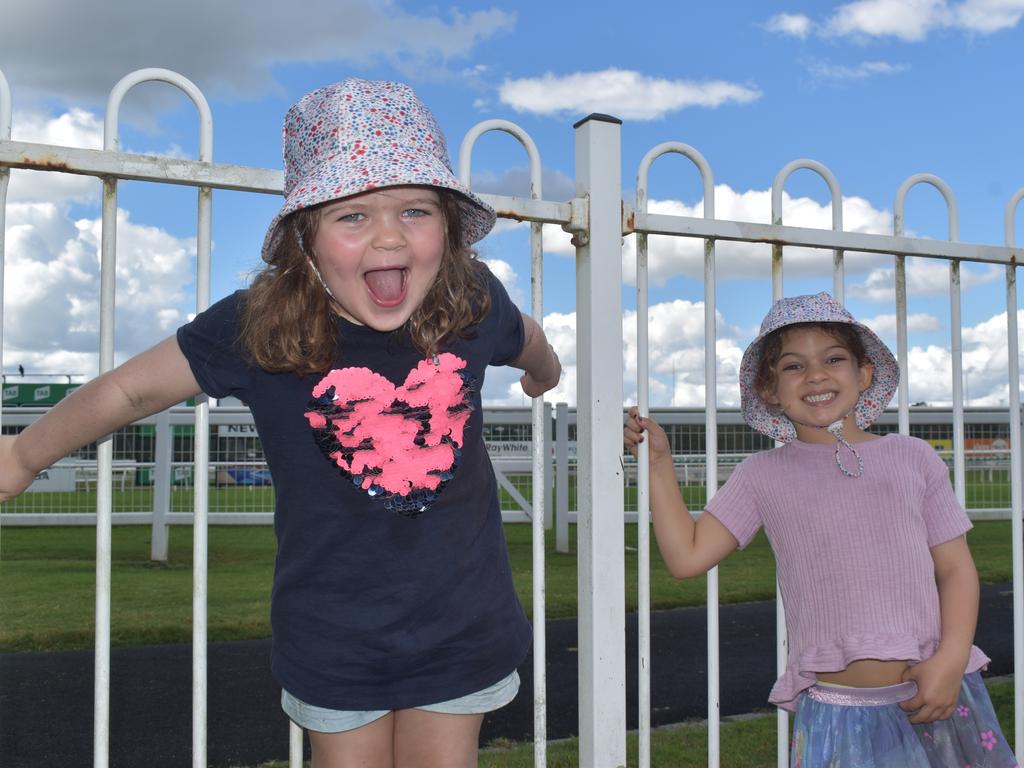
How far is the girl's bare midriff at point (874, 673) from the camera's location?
2.03 metres

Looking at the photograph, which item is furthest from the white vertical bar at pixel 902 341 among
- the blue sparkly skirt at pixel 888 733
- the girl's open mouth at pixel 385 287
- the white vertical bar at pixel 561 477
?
the white vertical bar at pixel 561 477

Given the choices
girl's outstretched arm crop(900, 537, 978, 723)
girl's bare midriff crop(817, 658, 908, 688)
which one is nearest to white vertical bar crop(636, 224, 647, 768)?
girl's bare midriff crop(817, 658, 908, 688)

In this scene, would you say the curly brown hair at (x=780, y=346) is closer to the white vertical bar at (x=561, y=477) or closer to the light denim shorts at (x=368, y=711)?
the light denim shorts at (x=368, y=711)

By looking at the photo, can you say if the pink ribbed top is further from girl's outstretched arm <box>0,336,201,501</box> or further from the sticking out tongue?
girl's outstretched arm <box>0,336,201,501</box>

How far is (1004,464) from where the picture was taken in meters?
12.8

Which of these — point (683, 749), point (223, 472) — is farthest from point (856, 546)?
point (223, 472)

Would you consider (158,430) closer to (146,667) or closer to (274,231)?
(146,667)

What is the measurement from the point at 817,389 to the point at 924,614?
0.56 meters

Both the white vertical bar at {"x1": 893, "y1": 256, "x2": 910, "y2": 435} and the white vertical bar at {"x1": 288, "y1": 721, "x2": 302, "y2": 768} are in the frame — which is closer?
the white vertical bar at {"x1": 288, "y1": 721, "x2": 302, "y2": 768}

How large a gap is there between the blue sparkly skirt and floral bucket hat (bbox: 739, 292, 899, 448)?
2.01 feet

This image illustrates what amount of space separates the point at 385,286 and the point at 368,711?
A: 30.3 inches

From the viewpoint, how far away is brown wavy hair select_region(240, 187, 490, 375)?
5.43 ft

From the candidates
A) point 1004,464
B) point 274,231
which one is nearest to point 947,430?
point 1004,464

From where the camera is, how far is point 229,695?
4477 millimetres
